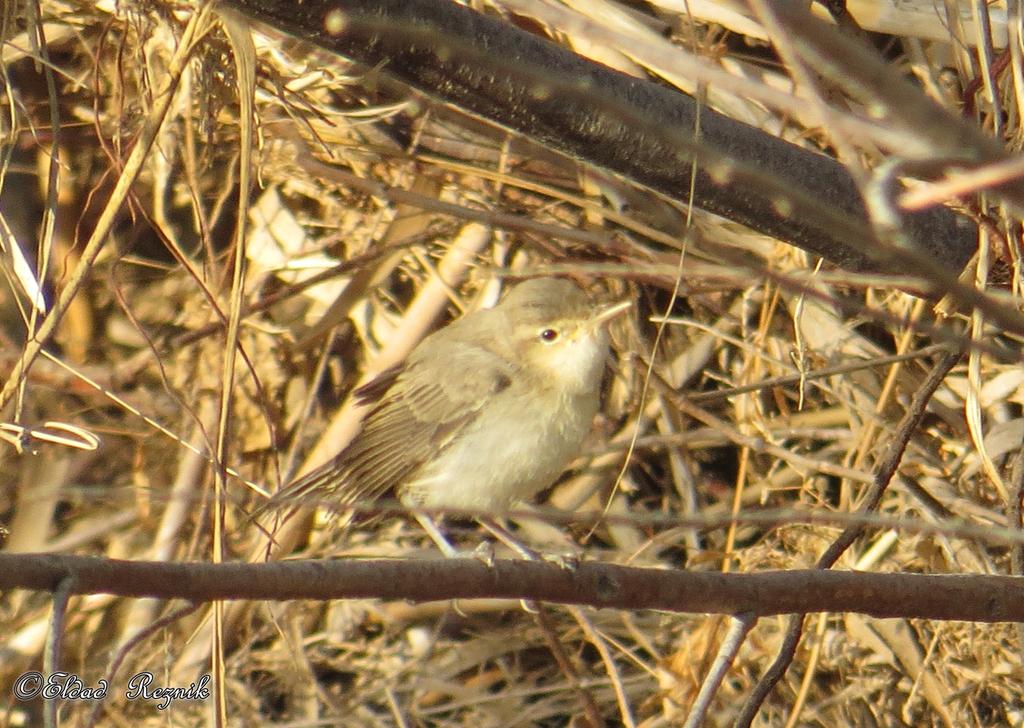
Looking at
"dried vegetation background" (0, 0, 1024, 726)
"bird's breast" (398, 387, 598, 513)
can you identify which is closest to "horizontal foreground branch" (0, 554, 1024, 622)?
"dried vegetation background" (0, 0, 1024, 726)

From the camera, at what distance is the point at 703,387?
455cm

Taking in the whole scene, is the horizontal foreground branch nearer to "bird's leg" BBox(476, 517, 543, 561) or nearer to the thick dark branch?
the thick dark branch

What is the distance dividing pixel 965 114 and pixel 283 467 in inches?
111

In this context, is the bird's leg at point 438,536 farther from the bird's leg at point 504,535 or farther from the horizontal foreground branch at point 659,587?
the horizontal foreground branch at point 659,587

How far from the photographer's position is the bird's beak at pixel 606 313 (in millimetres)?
3791

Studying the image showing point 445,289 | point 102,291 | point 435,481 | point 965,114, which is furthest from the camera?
point 102,291

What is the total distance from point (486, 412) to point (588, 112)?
1.64 metres

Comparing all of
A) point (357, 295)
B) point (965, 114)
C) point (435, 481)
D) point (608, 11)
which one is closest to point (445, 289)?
point (357, 295)

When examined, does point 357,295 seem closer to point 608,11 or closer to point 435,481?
point 435,481

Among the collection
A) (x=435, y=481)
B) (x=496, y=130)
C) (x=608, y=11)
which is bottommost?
(x=435, y=481)

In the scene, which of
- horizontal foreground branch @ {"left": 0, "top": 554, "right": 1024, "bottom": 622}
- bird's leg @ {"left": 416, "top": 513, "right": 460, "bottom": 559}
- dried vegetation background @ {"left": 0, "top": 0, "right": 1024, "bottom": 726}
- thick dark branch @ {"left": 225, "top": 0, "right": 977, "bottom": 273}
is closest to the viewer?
horizontal foreground branch @ {"left": 0, "top": 554, "right": 1024, "bottom": 622}

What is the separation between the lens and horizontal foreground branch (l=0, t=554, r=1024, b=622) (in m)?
2.03

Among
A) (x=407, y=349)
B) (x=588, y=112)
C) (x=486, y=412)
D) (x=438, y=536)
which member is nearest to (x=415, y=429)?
(x=486, y=412)

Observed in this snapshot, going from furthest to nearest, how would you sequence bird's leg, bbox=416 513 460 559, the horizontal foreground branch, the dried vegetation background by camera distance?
bird's leg, bbox=416 513 460 559
the dried vegetation background
the horizontal foreground branch
